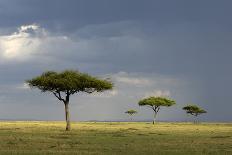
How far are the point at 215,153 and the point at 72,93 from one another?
50386 millimetres

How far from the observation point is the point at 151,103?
15488 cm

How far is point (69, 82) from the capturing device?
247 ft

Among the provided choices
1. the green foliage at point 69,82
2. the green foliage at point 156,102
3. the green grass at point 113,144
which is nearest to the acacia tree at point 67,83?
the green foliage at point 69,82

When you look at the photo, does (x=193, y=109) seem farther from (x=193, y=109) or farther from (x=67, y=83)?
(x=67, y=83)

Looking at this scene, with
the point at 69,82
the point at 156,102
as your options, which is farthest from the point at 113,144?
the point at 156,102

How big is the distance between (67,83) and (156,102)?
81.3 metres

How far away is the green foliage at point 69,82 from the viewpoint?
7619cm

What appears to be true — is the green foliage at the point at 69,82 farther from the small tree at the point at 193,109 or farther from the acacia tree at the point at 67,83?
the small tree at the point at 193,109

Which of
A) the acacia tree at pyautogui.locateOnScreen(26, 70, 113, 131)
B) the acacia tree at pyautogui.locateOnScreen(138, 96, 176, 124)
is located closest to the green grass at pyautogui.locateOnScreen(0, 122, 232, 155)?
the acacia tree at pyautogui.locateOnScreen(26, 70, 113, 131)

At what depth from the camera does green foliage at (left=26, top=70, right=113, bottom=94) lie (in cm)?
7619

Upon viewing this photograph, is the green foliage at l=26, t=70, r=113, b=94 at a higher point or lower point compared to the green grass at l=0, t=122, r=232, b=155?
higher

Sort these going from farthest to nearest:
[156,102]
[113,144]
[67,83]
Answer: [156,102]
[67,83]
[113,144]

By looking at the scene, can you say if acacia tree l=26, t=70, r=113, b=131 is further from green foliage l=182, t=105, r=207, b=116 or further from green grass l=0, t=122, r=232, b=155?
green foliage l=182, t=105, r=207, b=116

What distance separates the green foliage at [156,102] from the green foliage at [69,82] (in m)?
75.7
